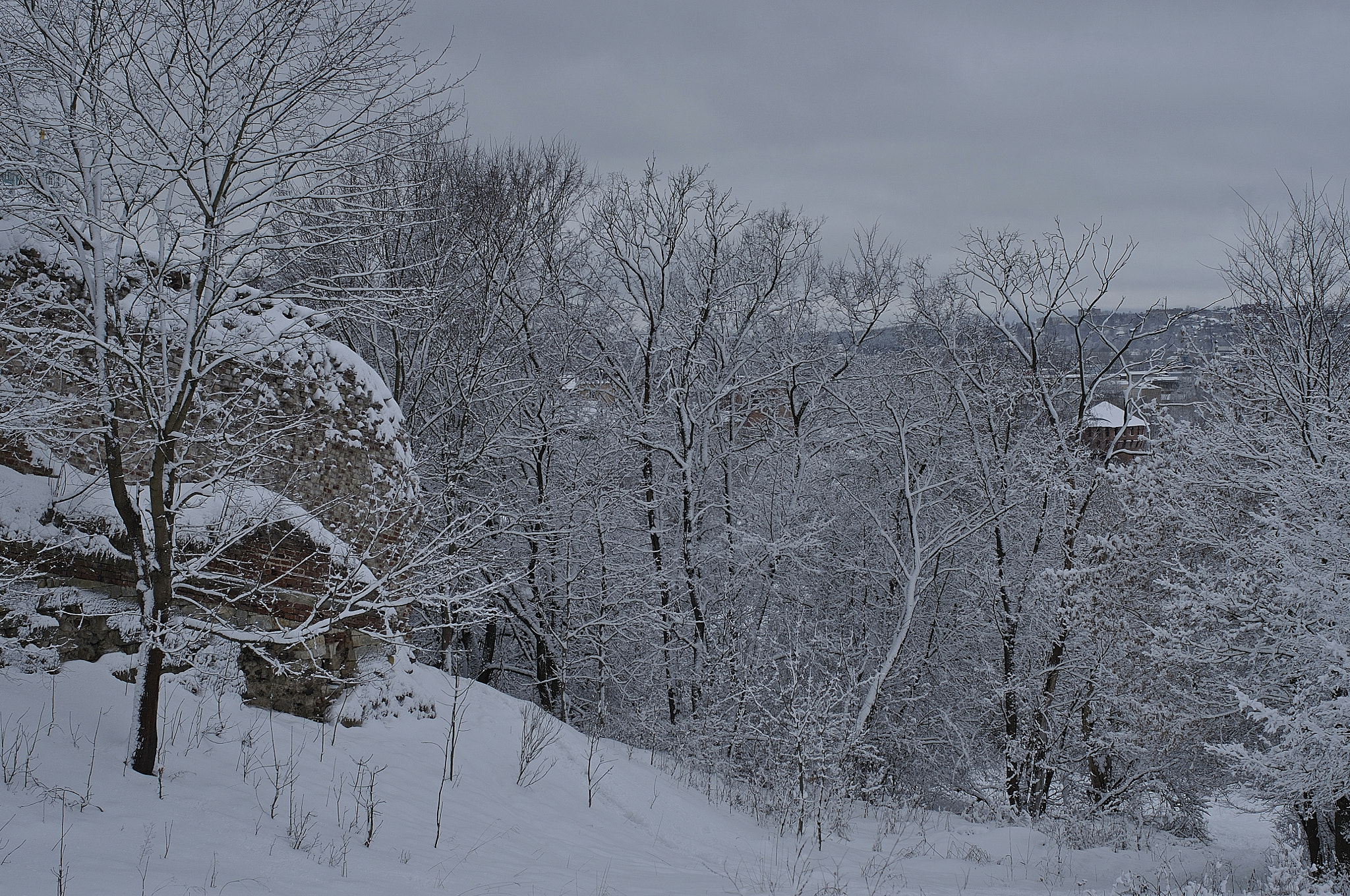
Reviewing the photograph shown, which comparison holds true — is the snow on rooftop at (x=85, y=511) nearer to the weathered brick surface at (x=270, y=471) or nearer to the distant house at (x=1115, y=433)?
the weathered brick surface at (x=270, y=471)

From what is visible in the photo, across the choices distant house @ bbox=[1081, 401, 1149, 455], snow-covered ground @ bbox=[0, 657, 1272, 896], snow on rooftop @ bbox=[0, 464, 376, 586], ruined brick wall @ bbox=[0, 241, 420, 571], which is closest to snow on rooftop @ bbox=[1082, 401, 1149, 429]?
distant house @ bbox=[1081, 401, 1149, 455]

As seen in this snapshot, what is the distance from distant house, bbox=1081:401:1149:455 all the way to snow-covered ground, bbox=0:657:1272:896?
6.29 m

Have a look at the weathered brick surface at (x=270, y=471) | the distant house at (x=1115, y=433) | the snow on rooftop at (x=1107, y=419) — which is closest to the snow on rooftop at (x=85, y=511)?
the weathered brick surface at (x=270, y=471)

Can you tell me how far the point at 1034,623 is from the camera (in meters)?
13.6

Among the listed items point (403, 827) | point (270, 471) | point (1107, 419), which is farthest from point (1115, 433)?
point (403, 827)

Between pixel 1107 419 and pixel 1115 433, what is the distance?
391 inches

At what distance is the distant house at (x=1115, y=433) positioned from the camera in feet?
41.8

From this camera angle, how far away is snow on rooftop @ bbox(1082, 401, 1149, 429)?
44.7ft

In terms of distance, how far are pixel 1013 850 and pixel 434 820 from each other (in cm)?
669

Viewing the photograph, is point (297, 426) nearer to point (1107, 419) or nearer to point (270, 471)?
point (270, 471)

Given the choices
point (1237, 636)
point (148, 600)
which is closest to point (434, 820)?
point (148, 600)

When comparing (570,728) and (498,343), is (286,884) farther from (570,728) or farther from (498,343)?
(498,343)

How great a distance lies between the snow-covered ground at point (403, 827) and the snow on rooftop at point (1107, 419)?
7.00 m

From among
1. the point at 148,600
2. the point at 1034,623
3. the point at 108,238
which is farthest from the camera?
the point at 1034,623
